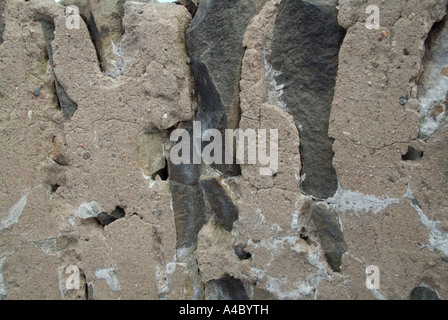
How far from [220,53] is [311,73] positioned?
0.40m

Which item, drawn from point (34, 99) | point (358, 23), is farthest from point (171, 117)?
point (358, 23)

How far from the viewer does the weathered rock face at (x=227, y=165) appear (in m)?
1.22

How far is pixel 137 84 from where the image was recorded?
1566 millimetres

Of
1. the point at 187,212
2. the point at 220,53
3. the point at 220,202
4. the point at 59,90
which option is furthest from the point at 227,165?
the point at 59,90

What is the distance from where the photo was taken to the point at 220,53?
1488 millimetres

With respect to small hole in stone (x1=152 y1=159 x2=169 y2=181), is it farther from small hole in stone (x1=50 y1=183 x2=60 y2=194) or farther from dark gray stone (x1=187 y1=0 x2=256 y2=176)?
small hole in stone (x1=50 y1=183 x2=60 y2=194)

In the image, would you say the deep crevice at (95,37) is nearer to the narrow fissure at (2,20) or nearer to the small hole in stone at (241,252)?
the narrow fissure at (2,20)

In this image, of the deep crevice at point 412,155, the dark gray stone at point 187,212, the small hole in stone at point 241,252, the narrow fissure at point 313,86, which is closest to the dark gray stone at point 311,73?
the narrow fissure at point 313,86

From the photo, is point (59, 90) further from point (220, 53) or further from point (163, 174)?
point (220, 53)

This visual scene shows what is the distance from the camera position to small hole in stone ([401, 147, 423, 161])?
1209 millimetres

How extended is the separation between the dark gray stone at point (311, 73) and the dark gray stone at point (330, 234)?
7cm

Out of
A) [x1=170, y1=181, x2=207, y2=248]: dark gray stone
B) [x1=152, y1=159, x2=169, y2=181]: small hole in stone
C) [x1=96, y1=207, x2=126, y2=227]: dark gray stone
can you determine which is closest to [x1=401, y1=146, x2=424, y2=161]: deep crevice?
[x1=170, y1=181, x2=207, y2=248]: dark gray stone
